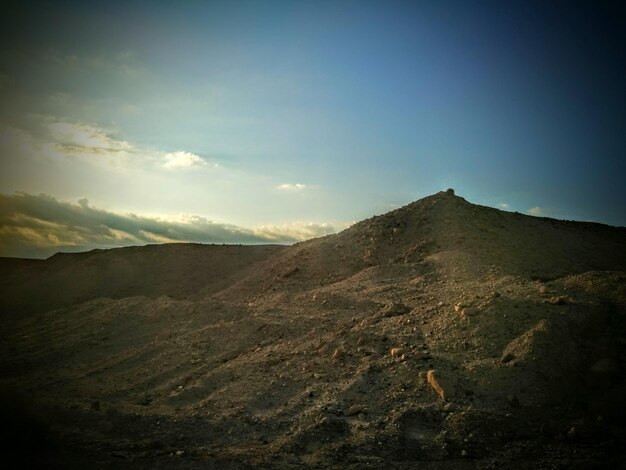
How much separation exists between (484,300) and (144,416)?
6.33 meters

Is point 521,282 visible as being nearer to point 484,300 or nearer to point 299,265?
point 484,300

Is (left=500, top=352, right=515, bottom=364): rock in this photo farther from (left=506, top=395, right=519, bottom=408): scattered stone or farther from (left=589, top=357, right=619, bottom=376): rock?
(left=589, top=357, right=619, bottom=376): rock

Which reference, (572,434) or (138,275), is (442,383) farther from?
(138,275)

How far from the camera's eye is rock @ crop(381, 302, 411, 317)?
850 cm

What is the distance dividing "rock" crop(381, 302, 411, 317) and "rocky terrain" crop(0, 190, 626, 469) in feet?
0.16

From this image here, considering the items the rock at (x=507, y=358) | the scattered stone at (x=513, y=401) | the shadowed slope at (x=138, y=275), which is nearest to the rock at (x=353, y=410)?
the scattered stone at (x=513, y=401)

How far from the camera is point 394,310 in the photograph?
8586 millimetres

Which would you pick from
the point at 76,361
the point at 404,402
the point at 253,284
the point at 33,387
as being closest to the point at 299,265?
the point at 253,284

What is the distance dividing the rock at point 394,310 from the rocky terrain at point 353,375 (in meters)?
0.05

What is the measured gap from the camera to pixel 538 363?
5.91 m

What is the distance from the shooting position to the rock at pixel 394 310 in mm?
8500

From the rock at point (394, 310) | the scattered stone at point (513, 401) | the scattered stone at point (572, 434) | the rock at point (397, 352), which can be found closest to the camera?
the scattered stone at point (572, 434)

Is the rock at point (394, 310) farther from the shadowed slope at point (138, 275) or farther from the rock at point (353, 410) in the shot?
the shadowed slope at point (138, 275)

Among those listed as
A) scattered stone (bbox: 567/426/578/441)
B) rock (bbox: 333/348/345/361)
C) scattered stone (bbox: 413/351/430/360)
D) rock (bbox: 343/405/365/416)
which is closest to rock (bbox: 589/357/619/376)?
scattered stone (bbox: 567/426/578/441)
